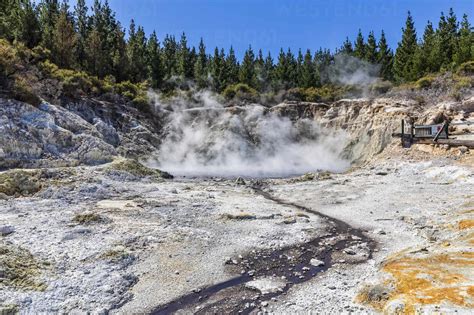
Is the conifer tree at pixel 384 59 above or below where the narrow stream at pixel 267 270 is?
above

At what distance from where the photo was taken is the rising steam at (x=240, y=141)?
4534cm

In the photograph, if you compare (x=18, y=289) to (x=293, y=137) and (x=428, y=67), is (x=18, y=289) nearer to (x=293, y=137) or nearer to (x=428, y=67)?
(x=293, y=137)

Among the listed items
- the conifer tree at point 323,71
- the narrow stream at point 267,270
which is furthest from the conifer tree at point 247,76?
the narrow stream at point 267,270

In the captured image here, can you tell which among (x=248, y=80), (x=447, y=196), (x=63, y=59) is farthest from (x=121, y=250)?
(x=248, y=80)

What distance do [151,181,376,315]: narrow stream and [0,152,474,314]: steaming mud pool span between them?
41mm

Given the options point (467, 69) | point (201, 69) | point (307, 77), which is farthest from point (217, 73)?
point (467, 69)

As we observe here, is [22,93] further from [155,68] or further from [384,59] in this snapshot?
[384,59]

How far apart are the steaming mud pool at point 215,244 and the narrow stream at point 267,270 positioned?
0.04 m

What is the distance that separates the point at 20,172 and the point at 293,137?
3816 cm

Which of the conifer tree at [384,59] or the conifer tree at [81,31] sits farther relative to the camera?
the conifer tree at [384,59]

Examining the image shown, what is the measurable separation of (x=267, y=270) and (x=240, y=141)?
38.1 metres

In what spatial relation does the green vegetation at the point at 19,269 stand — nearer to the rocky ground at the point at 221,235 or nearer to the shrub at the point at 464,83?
the rocky ground at the point at 221,235

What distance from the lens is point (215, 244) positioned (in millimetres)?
13492

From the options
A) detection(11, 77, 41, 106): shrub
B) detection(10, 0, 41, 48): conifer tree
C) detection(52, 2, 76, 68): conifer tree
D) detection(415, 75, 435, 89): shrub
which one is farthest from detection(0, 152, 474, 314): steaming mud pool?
detection(10, 0, 41, 48): conifer tree
